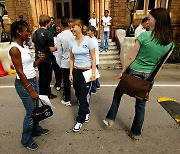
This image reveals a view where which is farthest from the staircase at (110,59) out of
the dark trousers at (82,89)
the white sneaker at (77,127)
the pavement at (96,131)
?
the white sneaker at (77,127)

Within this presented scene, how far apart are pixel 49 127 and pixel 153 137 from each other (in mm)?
1836

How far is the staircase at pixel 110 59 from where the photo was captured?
7.25 meters

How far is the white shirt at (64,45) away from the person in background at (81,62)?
64cm

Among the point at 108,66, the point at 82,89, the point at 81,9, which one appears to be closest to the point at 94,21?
the point at 108,66

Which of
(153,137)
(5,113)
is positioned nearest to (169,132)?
(153,137)

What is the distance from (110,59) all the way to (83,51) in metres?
4.95

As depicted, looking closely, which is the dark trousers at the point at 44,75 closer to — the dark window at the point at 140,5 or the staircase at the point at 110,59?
the staircase at the point at 110,59

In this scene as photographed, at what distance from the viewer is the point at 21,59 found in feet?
6.99

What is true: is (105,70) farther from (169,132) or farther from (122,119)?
(169,132)

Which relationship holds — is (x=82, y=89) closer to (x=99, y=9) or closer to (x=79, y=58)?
(x=79, y=58)

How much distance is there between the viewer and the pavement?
263 centimetres

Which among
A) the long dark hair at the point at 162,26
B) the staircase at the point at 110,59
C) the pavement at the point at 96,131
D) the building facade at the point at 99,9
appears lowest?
the pavement at the point at 96,131

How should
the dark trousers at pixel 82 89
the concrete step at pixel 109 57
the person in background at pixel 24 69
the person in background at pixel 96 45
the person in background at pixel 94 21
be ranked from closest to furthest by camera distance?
the person in background at pixel 24 69, the dark trousers at pixel 82 89, the person in background at pixel 96 45, the concrete step at pixel 109 57, the person in background at pixel 94 21

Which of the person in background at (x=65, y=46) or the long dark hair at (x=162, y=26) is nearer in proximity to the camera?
the long dark hair at (x=162, y=26)
